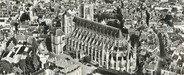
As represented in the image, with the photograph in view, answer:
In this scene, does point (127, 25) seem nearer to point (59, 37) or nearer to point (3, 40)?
point (59, 37)

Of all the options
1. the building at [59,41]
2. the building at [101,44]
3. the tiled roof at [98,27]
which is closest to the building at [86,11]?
the tiled roof at [98,27]

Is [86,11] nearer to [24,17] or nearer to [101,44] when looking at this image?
[101,44]

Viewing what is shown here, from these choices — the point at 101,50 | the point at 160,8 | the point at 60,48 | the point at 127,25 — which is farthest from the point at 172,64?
the point at 160,8

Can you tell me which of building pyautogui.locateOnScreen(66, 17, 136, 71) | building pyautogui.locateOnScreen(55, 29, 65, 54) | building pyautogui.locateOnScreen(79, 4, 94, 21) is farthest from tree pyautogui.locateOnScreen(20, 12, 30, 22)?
building pyautogui.locateOnScreen(66, 17, 136, 71)

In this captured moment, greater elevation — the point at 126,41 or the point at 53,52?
the point at 126,41

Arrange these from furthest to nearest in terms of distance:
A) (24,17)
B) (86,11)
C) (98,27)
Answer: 1. (24,17)
2. (86,11)
3. (98,27)

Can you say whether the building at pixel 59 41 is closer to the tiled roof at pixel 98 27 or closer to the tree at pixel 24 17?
the tiled roof at pixel 98 27

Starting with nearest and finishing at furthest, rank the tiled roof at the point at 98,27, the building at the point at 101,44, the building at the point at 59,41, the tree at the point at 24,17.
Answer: the building at the point at 101,44 < the tiled roof at the point at 98,27 < the building at the point at 59,41 < the tree at the point at 24,17

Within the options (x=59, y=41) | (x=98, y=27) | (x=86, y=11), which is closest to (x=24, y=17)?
(x=59, y=41)

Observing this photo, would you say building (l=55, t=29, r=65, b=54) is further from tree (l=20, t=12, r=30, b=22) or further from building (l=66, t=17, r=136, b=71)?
tree (l=20, t=12, r=30, b=22)
